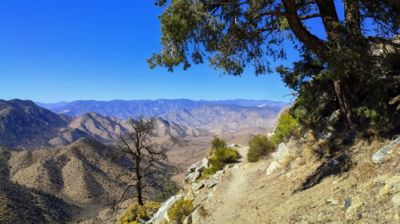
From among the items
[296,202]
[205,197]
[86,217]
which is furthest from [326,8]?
[86,217]

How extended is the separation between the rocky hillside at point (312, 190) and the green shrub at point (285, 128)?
247 centimetres

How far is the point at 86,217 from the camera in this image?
278 ft

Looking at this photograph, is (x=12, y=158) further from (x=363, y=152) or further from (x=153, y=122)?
(x=363, y=152)

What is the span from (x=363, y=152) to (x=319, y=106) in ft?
14.5

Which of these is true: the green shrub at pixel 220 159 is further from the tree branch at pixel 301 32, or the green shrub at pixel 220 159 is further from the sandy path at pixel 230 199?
the tree branch at pixel 301 32

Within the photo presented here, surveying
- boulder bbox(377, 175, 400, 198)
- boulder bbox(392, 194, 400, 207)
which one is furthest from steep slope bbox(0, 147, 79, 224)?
boulder bbox(392, 194, 400, 207)

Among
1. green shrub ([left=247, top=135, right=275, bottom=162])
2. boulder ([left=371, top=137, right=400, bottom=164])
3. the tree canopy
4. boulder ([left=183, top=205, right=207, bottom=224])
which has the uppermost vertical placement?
the tree canopy

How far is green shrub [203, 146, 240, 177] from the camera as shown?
24.8 m

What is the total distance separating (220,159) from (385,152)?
16672 millimetres

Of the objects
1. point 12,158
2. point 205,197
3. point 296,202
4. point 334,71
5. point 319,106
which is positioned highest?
point 334,71

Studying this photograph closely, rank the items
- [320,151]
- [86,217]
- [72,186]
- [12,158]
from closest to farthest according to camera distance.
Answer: [320,151] < [86,217] < [72,186] < [12,158]

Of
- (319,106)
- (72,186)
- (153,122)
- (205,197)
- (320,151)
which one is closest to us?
(320,151)

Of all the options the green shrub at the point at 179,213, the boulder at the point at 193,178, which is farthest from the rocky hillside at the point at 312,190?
the boulder at the point at 193,178

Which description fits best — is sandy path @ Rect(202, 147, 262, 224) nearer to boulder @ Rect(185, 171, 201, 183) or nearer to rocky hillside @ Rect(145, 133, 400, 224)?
rocky hillside @ Rect(145, 133, 400, 224)
